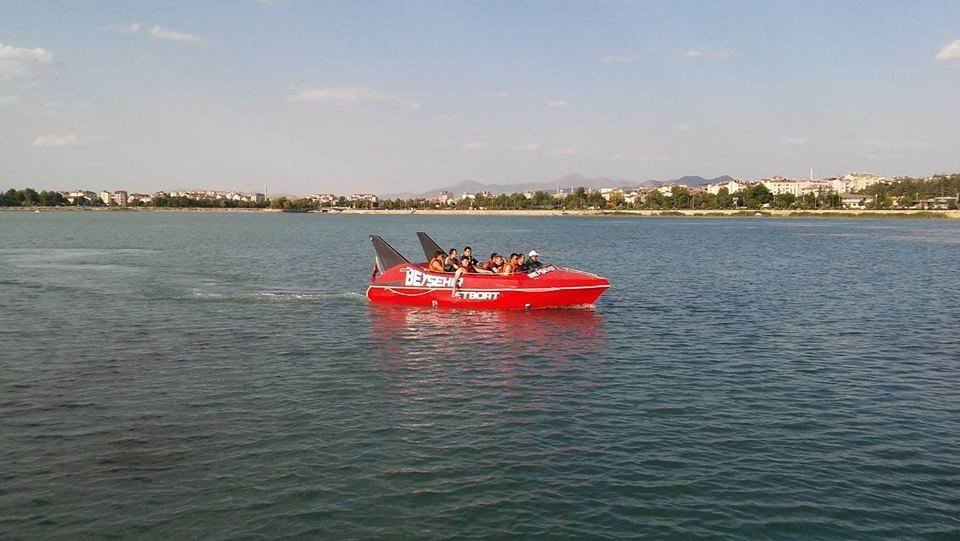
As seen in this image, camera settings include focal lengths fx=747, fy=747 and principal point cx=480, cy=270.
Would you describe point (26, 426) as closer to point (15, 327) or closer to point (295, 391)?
point (295, 391)

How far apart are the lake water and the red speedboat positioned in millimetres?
960

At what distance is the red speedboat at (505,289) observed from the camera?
106ft

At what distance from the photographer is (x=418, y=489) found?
13156 mm

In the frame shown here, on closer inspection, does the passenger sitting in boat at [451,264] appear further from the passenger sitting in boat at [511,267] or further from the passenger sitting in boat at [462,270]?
the passenger sitting in boat at [511,267]

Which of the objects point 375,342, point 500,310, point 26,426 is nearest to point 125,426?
point 26,426

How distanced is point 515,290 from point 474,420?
608 inches

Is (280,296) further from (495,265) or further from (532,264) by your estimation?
(532,264)

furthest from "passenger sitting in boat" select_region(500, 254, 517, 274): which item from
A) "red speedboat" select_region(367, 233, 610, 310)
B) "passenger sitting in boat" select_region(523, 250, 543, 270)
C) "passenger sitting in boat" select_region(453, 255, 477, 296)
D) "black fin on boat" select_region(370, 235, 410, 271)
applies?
"black fin on boat" select_region(370, 235, 410, 271)

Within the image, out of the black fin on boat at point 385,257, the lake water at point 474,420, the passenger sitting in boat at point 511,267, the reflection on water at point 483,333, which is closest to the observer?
the lake water at point 474,420

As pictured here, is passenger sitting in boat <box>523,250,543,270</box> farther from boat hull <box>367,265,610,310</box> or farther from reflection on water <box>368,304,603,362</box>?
reflection on water <box>368,304,603,362</box>

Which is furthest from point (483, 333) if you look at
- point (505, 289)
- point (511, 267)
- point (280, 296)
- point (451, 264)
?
point (280, 296)

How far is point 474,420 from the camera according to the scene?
677 inches

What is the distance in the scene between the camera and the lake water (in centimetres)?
1217

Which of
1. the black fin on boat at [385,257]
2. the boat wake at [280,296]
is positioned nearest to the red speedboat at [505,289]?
the black fin on boat at [385,257]
